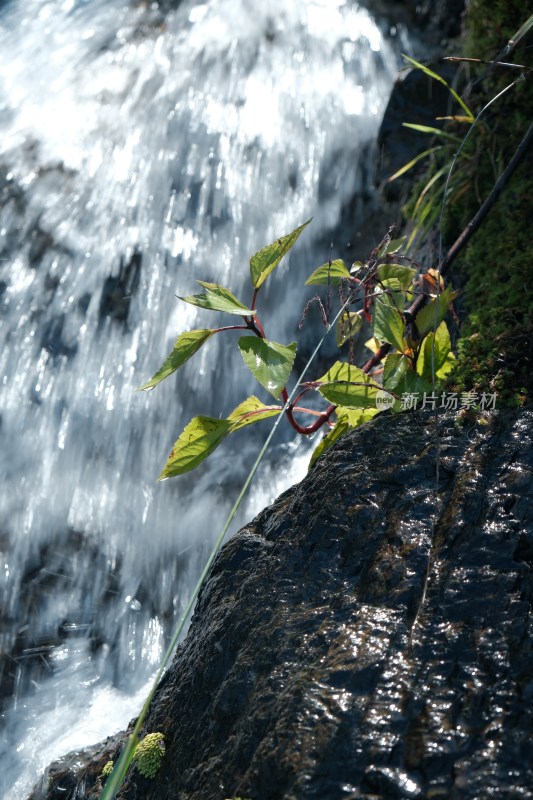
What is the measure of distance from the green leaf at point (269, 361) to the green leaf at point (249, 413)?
0.52 feet

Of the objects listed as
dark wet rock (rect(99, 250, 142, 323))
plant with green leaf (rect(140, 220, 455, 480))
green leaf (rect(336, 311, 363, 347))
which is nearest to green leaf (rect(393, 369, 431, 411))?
plant with green leaf (rect(140, 220, 455, 480))

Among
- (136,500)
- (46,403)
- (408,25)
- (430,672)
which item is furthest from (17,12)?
(430,672)

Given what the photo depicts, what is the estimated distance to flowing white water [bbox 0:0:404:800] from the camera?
11.9 ft

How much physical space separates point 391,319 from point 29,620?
8.72 ft

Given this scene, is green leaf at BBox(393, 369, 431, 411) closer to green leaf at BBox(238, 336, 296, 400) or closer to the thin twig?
green leaf at BBox(238, 336, 296, 400)

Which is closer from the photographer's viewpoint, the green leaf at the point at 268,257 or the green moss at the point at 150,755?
the green moss at the point at 150,755

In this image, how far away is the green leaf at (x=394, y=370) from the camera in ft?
6.24

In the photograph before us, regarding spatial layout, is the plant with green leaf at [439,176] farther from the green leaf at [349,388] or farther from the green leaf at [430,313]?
the green leaf at [349,388]

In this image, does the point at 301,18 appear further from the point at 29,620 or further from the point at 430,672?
the point at 430,672

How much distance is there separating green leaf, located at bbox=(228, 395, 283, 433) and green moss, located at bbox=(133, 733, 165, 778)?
767mm

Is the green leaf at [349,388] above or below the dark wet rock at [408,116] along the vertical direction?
above

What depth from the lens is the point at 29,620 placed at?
371 centimetres

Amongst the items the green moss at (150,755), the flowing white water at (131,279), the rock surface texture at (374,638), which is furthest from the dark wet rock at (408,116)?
the green moss at (150,755)

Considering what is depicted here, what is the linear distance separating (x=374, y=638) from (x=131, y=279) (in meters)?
3.80
